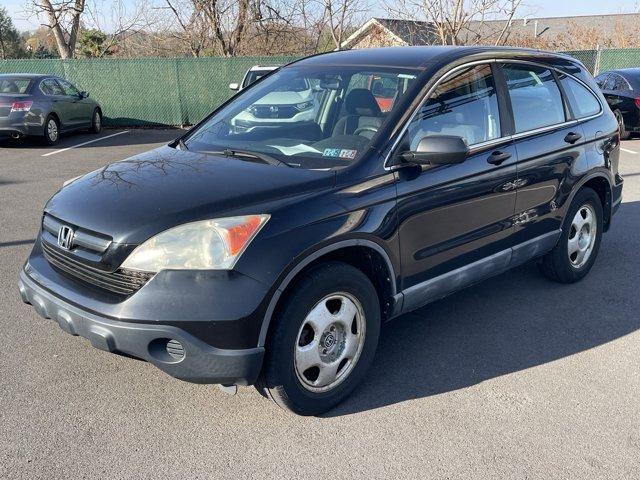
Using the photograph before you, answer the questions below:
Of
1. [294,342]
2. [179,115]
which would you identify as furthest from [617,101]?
[294,342]

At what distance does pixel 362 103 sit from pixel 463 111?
0.66m

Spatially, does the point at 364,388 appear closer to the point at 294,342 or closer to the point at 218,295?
the point at 294,342

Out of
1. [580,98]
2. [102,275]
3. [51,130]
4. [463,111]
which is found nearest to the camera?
[102,275]

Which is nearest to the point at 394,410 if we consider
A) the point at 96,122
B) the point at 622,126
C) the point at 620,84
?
the point at 622,126

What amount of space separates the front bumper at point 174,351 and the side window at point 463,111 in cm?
155

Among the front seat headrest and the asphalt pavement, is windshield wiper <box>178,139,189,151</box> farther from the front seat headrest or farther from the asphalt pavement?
the asphalt pavement

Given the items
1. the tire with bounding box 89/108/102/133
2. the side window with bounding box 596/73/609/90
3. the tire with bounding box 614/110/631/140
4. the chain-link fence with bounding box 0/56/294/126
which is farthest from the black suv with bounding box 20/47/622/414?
the chain-link fence with bounding box 0/56/294/126

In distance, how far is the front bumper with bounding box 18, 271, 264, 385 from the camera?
2.81 m

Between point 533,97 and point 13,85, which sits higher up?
point 533,97

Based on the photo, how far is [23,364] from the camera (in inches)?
147

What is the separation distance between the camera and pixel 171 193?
3.14m

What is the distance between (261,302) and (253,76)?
32.6 ft

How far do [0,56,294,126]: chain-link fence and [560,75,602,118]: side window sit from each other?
14.1 m

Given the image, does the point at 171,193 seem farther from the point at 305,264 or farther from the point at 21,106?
the point at 21,106
